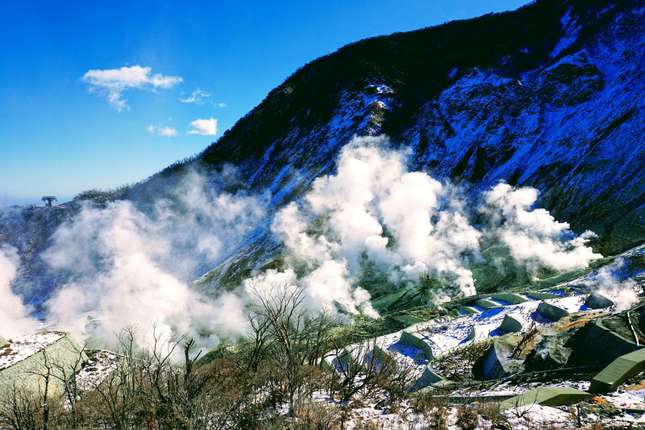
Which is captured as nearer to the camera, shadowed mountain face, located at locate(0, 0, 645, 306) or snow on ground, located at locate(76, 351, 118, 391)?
snow on ground, located at locate(76, 351, 118, 391)

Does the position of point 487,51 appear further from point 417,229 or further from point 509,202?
point 417,229

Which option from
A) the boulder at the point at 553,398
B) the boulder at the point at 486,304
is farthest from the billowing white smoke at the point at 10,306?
the boulder at the point at 486,304

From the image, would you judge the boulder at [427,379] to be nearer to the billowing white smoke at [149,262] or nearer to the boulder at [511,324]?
the boulder at [511,324]

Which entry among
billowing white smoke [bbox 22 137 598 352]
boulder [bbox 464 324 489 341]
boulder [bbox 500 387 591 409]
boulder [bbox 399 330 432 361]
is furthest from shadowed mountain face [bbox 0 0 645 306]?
boulder [bbox 500 387 591 409]

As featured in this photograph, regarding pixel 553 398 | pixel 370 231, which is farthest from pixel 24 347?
pixel 370 231

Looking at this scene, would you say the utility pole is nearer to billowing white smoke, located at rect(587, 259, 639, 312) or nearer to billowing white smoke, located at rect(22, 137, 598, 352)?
billowing white smoke, located at rect(22, 137, 598, 352)

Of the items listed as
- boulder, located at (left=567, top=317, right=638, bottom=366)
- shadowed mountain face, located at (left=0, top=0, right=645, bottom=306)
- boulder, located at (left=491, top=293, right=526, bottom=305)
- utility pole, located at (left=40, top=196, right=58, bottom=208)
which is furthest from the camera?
utility pole, located at (left=40, top=196, right=58, bottom=208)

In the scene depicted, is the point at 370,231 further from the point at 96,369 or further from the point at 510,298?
the point at 96,369
